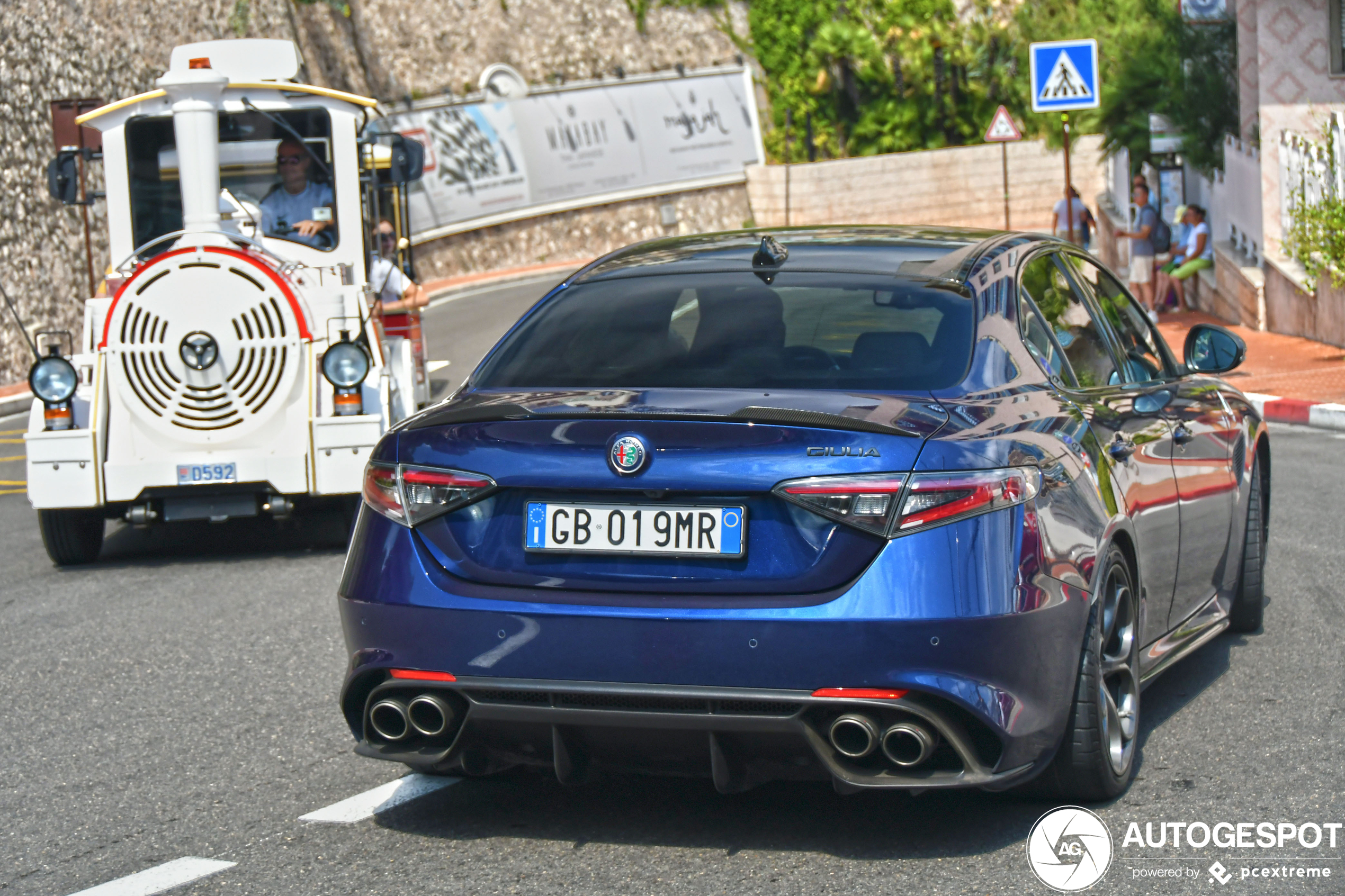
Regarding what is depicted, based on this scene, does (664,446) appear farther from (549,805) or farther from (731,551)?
(549,805)

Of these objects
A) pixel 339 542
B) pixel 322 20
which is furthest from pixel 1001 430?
pixel 322 20

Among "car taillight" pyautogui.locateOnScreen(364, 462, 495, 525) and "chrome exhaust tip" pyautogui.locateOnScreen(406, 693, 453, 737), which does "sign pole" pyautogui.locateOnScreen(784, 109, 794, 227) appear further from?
"chrome exhaust tip" pyautogui.locateOnScreen(406, 693, 453, 737)

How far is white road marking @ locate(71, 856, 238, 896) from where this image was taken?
13.3ft

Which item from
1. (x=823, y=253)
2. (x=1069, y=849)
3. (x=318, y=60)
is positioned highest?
(x=318, y=60)

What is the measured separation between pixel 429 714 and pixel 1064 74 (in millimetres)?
16049

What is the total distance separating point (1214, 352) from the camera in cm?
602

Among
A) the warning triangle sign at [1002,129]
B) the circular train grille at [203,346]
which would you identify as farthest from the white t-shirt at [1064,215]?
the circular train grille at [203,346]

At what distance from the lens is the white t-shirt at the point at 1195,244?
23.9 meters

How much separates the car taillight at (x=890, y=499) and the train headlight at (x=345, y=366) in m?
5.84

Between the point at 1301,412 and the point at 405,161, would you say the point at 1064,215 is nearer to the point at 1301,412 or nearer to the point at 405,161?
the point at 1301,412

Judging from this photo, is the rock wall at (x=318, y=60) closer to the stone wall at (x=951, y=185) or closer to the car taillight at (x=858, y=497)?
the stone wall at (x=951, y=185)

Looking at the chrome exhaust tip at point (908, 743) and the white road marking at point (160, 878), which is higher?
the chrome exhaust tip at point (908, 743)

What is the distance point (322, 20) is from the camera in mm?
38156

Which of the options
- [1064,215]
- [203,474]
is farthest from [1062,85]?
[203,474]
